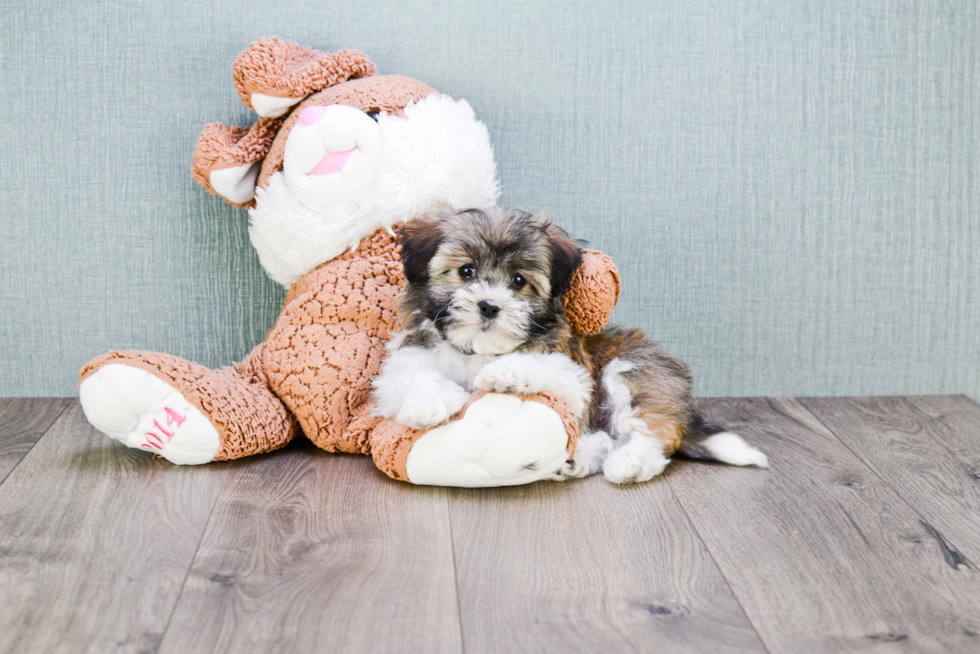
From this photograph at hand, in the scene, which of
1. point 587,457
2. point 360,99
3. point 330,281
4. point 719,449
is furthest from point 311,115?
point 719,449

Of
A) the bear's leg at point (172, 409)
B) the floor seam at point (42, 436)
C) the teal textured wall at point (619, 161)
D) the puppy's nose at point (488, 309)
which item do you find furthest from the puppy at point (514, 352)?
the floor seam at point (42, 436)

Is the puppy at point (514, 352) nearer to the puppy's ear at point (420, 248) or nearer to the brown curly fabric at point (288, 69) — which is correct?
the puppy's ear at point (420, 248)

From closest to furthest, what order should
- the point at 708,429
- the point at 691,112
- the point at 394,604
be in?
the point at 394,604 < the point at 708,429 < the point at 691,112

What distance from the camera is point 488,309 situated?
1.67 metres

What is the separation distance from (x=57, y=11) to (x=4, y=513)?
1369 millimetres

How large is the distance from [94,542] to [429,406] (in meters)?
0.65

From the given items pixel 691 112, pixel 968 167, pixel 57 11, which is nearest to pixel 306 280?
pixel 57 11

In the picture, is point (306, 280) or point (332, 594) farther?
point (306, 280)

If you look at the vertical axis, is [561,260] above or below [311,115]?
below

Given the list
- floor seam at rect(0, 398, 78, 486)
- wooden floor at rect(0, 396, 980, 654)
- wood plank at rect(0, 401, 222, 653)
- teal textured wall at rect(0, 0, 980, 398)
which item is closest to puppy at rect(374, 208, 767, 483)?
wooden floor at rect(0, 396, 980, 654)

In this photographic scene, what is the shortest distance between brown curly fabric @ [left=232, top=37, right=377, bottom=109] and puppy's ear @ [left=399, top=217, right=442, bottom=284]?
54 cm

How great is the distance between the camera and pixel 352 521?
5.27ft

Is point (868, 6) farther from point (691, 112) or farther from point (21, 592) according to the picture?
point (21, 592)

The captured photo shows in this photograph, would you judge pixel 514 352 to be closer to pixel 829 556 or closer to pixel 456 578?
pixel 456 578
